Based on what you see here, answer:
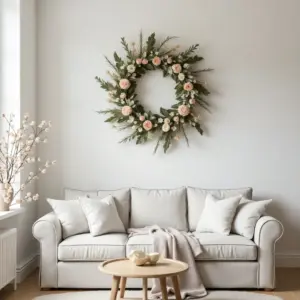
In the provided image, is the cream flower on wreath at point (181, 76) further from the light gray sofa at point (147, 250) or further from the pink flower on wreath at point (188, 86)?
the light gray sofa at point (147, 250)

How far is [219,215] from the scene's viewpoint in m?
5.10

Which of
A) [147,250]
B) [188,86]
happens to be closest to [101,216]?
[147,250]

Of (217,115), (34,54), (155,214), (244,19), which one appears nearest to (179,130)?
(217,115)

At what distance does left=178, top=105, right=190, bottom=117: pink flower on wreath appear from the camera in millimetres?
5723

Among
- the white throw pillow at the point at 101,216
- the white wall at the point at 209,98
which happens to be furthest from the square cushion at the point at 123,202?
the white wall at the point at 209,98

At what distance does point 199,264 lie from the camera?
481 centimetres

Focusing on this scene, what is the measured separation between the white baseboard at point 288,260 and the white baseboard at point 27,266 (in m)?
2.56

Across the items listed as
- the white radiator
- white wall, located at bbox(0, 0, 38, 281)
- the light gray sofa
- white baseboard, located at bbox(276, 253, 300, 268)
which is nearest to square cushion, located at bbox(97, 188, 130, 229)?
the light gray sofa

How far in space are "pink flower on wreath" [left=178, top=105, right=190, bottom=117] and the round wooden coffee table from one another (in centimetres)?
192

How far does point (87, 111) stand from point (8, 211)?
151 cm

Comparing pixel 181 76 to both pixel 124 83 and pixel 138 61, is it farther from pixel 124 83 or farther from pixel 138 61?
pixel 124 83

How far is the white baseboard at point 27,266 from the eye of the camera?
5.23 m

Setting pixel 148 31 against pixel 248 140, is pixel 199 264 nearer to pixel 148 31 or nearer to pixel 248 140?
pixel 248 140

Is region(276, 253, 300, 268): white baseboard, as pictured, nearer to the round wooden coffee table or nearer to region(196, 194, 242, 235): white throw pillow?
region(196, 194, 242, 235): white throw pillow
